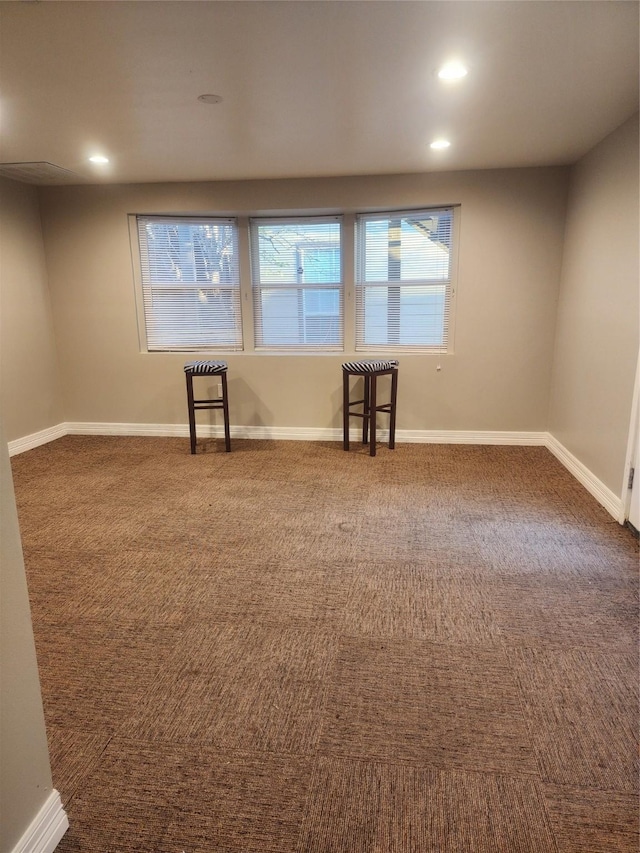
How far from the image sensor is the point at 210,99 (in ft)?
8.66

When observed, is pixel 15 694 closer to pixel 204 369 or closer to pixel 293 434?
pixel 204 369

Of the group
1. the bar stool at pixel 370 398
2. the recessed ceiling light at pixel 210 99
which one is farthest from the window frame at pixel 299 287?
the recessed ceiling light at pixel 210 99

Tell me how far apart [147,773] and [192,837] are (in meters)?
0.25

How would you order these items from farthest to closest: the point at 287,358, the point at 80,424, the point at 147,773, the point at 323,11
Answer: the point at 80,424 → the point at 287,358 → the point at 323,11 → the point at 147,773

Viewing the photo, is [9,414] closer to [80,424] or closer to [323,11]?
Answer: [80,424]

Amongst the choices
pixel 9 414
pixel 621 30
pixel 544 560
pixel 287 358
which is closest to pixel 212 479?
pixel 287 358

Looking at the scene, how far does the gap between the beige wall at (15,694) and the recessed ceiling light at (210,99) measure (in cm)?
233

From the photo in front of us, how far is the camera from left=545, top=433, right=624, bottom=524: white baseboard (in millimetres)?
3054

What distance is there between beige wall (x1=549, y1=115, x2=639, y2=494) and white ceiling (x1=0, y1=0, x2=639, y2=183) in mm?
282

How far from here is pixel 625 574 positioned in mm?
2426

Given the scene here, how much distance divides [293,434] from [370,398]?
0.97 m

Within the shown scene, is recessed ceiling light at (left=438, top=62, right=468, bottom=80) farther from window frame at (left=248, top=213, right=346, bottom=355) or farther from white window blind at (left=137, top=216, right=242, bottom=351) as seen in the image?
white window blind at (left=137, top=216, right=242, bottom=351)

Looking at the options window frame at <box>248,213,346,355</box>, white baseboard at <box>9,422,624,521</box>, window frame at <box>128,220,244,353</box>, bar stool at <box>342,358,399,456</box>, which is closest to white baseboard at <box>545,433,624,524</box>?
white baseboard at <box>9,422,624,521</box>

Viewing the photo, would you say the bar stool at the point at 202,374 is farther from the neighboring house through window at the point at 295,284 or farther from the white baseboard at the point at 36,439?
the white baseboard at the point at 36,439
